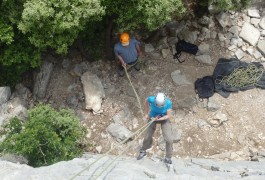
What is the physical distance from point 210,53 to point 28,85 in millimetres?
6071

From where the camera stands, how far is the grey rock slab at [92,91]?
12.4m

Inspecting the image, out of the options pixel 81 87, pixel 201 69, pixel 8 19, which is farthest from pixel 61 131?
pixel 201 69

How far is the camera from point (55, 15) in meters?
9.52

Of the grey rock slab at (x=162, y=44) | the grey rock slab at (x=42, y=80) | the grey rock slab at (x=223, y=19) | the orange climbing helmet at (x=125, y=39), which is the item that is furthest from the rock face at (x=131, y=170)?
the grey rock slab at (x=223, y=19)

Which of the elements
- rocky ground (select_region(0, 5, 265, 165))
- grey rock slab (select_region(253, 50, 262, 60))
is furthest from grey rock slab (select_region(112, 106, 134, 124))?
grey rock slab (select_region(253, 50, 262, 60))

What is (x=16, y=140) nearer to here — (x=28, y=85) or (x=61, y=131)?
(x=61, y=131)

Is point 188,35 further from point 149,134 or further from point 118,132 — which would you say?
point 149,134

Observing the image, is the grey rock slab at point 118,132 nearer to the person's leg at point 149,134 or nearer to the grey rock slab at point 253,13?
the person's leg at point 149,134

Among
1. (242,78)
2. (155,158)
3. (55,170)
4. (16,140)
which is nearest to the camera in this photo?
(55,170)

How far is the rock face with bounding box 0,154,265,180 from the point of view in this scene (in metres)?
7.98

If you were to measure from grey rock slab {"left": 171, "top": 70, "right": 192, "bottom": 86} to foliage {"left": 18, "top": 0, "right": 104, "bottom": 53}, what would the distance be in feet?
11.9

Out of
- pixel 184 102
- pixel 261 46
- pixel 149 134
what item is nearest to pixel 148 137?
pixel 149 134

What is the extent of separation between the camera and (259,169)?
958 cm

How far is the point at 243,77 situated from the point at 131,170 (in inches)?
229
